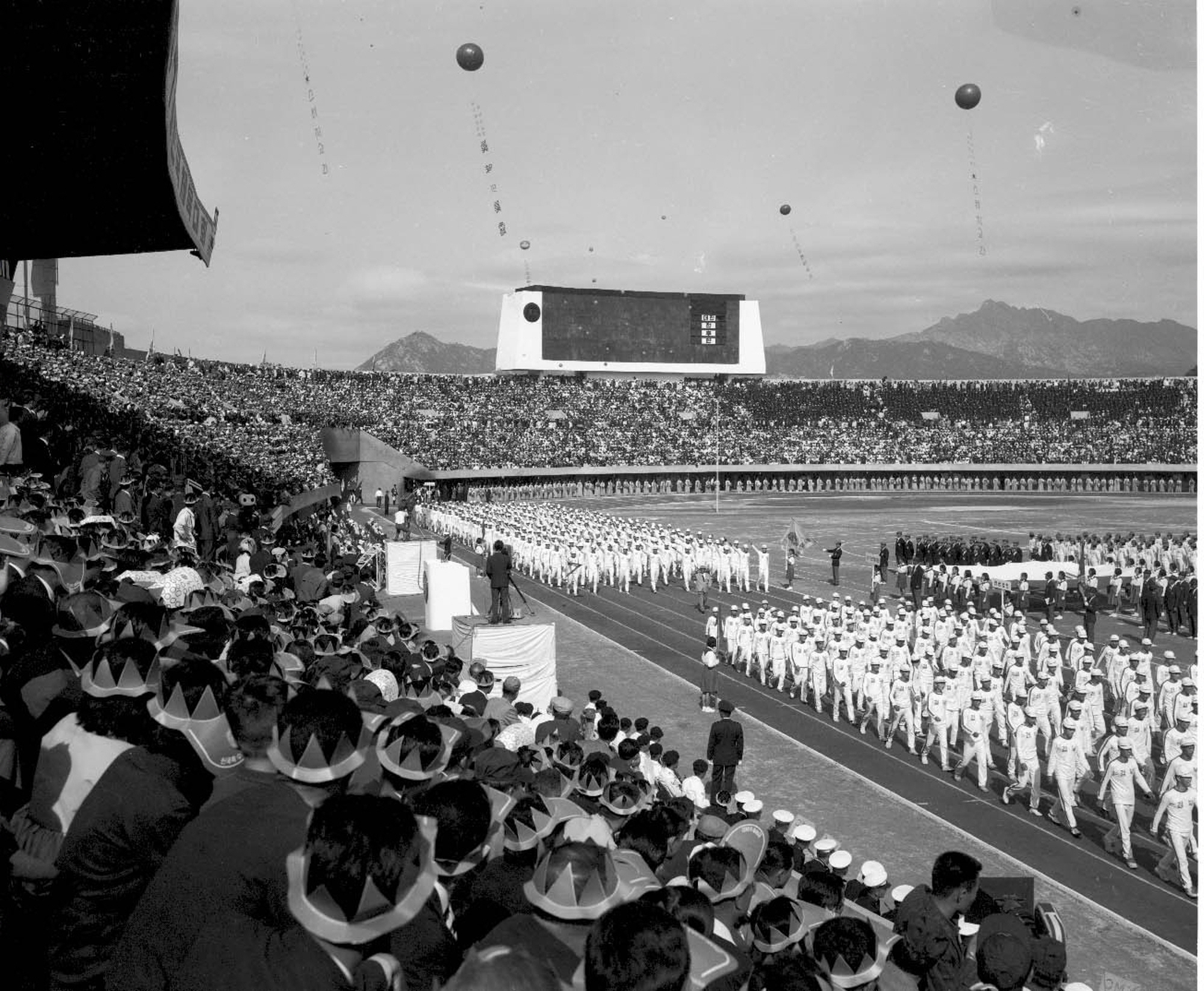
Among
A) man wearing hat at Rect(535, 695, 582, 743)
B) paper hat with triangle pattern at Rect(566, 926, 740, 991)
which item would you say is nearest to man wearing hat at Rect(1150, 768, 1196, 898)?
man wearing hat at Rect(535, 695, 582, 743)

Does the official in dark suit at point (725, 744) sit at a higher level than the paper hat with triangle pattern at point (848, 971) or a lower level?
lower

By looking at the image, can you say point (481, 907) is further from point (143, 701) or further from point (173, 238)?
point (173, 238)

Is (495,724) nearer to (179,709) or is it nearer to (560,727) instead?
(560,727)

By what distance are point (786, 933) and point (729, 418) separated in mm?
65739

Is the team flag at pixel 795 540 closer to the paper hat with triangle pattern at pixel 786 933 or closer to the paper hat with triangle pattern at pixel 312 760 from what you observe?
the paper hat with triangle pattern at pixel 786 933

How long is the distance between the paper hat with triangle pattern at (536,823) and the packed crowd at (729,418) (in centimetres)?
4738

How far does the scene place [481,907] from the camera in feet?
10.5

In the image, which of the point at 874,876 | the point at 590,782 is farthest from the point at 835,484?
the point at 590,782

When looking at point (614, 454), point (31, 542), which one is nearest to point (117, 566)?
point (31, 542)

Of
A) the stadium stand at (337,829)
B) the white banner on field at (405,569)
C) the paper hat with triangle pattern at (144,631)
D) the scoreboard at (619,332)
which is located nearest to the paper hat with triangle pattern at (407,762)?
the stadium stand at (337,829)

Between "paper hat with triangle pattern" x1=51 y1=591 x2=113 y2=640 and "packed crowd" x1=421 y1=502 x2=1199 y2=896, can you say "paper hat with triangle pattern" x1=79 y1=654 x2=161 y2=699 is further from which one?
"packed crowd" x1=421 y1=502 x2=1199 y2=896

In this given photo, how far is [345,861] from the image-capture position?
2143mm

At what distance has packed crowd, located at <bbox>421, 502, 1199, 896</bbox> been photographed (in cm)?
1079

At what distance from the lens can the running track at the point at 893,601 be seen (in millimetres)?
9711
